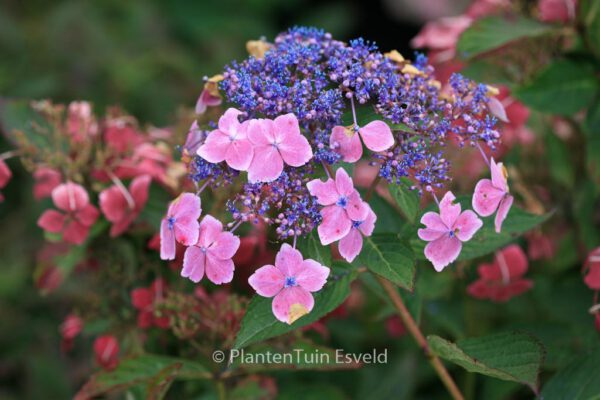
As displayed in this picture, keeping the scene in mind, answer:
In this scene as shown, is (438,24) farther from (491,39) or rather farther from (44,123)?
(44,123)

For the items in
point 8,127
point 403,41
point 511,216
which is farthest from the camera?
point 403,41

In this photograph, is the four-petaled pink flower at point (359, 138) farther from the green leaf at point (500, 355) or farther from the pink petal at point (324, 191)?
the green leaf at point (500, 355)

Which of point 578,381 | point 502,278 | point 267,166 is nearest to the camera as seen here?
point 267,166

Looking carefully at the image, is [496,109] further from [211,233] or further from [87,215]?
[87,215]

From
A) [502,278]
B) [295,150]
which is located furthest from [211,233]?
[502,278]

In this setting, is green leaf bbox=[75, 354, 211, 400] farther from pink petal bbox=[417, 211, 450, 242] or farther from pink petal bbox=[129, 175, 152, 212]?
pink petal bbox=[417, 211, 450, 242]

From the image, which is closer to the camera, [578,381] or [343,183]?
[343,183]

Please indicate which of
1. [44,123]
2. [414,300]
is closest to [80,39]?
[44,123]
